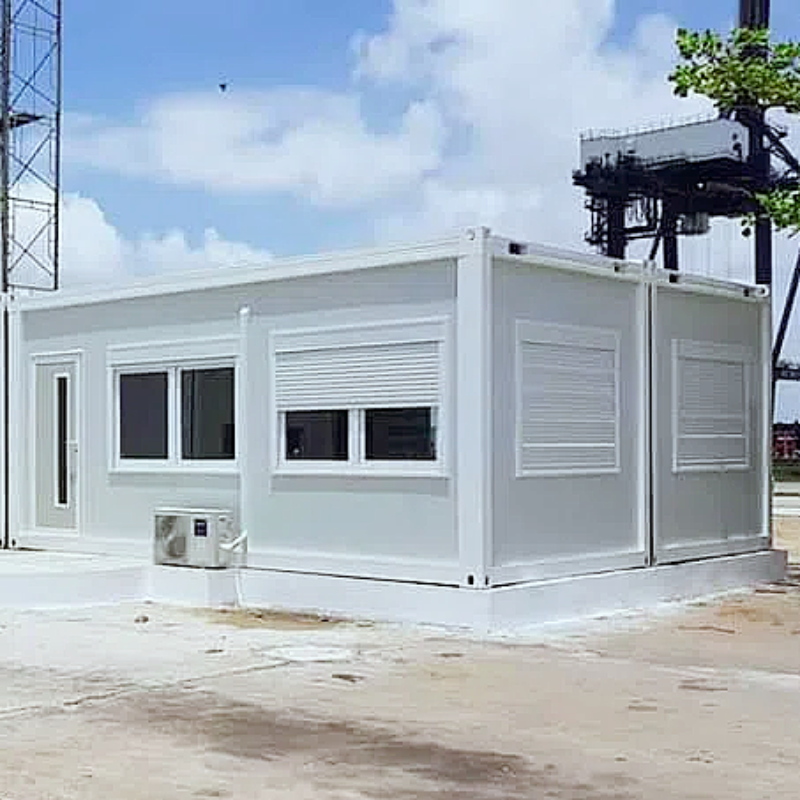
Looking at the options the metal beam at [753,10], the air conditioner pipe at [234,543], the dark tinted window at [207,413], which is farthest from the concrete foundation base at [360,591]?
the metal beam at [753,10]

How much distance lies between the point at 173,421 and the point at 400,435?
299cm

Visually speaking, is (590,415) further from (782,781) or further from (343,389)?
(782,781)

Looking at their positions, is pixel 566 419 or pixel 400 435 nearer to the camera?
pixel 400 435

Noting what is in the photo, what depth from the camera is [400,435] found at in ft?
41.3

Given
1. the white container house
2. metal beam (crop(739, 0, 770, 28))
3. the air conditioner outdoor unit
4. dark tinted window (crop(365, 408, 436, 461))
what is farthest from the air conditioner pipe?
metal beam (crop(739, 0, 770, 28))

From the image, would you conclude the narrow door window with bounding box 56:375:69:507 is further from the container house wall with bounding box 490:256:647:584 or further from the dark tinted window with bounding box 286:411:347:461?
the container house wall with bounding box 490:256:647:584

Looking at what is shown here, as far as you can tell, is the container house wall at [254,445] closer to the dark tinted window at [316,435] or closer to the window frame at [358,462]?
the window frame at [358,462]

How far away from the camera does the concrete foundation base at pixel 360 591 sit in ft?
39.2

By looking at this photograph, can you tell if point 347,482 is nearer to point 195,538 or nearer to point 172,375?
point 195,538

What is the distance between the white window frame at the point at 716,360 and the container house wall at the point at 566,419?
63cm

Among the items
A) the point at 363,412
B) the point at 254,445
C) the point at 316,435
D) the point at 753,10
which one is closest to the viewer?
the point at 363,412

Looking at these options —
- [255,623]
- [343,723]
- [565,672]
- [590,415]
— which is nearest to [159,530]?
[255,623]

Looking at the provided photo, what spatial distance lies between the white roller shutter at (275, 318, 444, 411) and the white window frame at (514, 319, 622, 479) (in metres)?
0.68

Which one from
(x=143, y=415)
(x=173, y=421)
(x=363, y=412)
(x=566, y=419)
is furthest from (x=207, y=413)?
(x=566, y=419)
